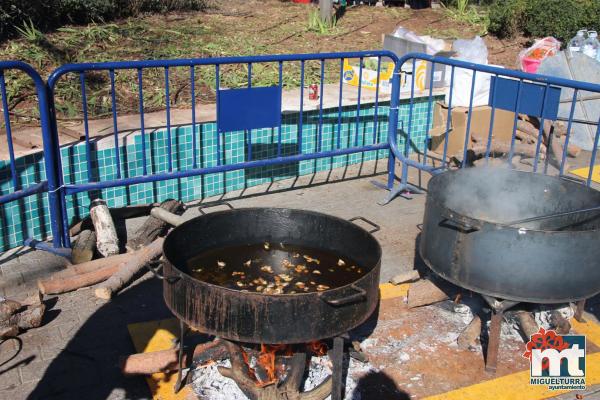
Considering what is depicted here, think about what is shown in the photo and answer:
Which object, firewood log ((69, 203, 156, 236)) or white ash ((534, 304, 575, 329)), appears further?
firewood log ((69, 203, 156, 236))

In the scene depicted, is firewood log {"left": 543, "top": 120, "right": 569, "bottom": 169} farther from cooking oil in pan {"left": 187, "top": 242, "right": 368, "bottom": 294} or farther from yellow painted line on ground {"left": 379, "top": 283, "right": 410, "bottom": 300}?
cooking oil in pan {"left": 187, "top": 242, "right": 368, "bottom": 294}

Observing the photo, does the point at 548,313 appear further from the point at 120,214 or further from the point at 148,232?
the point at 120,214

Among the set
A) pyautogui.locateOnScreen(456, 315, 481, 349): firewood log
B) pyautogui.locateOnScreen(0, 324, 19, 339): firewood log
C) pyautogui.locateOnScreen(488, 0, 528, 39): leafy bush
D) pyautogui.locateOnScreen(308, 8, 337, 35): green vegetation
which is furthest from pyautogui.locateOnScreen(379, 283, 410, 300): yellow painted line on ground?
pyautogui.locateOnScreen(488, 0, 528, 39): leafy bush

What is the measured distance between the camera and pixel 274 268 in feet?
13.6

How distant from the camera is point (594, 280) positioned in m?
3.86

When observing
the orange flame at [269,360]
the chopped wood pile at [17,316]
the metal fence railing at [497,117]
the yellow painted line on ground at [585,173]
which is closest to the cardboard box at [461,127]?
the metal fence railing at [497,117]

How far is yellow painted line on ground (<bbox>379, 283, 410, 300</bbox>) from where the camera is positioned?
495cm

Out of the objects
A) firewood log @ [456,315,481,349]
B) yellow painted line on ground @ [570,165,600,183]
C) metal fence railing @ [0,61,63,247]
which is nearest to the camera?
firewood log @ [456,315,481,349]

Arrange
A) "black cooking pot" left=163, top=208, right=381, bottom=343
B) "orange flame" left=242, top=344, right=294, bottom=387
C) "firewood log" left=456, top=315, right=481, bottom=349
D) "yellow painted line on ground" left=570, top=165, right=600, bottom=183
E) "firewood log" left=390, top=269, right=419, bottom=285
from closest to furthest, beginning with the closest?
"black cooking pot" left=163, top=208, right=381, bottom=343
"orange flame" left=242, top=344, right=294, bottom=387
"firewood log" left=456, top=315, right=481, bottom=349
"firewood log" left=390, top=269, right=419, bottom=285
"yellow painted line on ground" left=570, top=165, right=600, bottom=183

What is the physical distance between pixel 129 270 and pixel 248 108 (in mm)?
1952

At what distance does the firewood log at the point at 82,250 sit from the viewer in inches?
205

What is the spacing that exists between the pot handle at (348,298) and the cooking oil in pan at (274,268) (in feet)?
1.94

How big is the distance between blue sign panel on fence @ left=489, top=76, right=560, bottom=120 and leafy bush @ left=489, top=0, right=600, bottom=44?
8.04 meters

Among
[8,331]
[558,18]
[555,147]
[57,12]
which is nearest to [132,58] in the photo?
[57,12]
